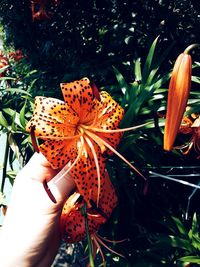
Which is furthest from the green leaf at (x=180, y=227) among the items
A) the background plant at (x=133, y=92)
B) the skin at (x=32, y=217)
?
the skin at (x=32, y=217)

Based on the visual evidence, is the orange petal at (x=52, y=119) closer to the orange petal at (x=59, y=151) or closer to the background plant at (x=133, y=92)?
the orange petal at (x=59, y=151)

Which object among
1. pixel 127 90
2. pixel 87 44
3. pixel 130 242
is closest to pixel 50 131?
pixel 127 90

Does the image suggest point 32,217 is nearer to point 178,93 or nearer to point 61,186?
point 61,186

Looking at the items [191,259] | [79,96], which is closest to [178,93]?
[79,96]

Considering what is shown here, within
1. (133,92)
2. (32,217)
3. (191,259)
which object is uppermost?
(133,92)

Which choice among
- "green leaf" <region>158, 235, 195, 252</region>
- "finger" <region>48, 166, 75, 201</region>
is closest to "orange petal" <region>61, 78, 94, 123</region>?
"finger" <region>48, 166, 75, 201</region>

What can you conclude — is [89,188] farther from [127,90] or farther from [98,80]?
[98,80]
